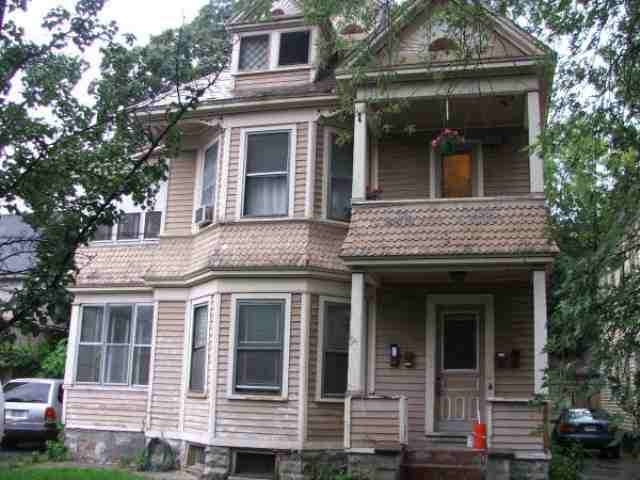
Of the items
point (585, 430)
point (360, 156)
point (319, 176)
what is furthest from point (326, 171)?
point (585, 430)

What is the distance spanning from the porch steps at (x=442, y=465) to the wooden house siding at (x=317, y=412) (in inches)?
61.7

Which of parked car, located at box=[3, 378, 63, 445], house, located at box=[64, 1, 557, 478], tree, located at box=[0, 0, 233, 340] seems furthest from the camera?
parked car, located at box=[3, 378, 63, 445]

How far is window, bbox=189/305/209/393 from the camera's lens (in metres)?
13.4

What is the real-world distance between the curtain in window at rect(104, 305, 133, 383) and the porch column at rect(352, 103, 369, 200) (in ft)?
19.8

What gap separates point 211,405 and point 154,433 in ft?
6.60

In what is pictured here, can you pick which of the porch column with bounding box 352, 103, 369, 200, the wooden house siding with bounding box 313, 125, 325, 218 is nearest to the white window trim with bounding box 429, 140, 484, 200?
the porch column with bounding box 352, 103, 369, 200

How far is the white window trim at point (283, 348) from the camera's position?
1236 cm

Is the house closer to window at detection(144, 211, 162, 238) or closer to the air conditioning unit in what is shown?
the air conditioning unit

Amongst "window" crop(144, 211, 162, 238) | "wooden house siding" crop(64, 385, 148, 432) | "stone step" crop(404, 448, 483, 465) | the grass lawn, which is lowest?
the grass lawn

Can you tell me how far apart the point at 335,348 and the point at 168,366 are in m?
3.48

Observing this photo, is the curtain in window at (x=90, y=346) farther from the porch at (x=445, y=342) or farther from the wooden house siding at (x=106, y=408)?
the porch at (x=445, y=342)

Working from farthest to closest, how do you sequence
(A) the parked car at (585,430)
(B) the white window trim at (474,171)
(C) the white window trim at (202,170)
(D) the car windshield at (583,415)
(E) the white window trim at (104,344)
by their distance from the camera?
(D) the car windshield at (583,415) → (A) the parked car at (585,430) → (E) the white window trim at (104,344) → (C) the white window trim at (202,170) → (B) the white window trim at (474,171)

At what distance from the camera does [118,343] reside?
15.5 m

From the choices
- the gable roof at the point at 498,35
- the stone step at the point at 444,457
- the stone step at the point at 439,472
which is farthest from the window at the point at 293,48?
the stone step at the point at 439,472
